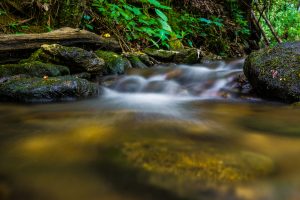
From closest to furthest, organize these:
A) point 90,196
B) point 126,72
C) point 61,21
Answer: point 90,196 → point 126,72 → point 61,21

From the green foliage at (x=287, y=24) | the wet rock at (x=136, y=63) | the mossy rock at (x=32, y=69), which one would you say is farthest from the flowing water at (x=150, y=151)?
the green foliage at (x=287, y=24)

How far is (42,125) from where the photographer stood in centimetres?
251

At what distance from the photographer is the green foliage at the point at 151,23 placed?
22.1 feet

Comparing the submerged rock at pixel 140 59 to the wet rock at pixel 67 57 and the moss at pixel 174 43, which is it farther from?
the wet rock at pixel 67 57

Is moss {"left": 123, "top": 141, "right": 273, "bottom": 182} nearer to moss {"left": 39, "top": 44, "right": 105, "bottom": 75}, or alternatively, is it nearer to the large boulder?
the large boulder

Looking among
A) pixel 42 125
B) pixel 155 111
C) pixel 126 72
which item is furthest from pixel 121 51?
pixel 42 125

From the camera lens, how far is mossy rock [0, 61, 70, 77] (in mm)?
4012

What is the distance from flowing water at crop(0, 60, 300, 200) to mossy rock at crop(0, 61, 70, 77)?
2.84 feet

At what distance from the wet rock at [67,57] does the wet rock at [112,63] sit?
47 centimetres

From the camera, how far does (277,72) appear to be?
11.9ft

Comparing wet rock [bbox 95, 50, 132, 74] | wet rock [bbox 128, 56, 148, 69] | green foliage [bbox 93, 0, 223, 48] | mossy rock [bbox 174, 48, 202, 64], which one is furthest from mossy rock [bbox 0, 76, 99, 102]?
mossy rock [bbox 174, 48, 202, 64]

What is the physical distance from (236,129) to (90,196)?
1.41 m

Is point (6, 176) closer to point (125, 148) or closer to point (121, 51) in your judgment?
point (125, 148)

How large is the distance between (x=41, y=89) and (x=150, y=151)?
2262 millimetres
